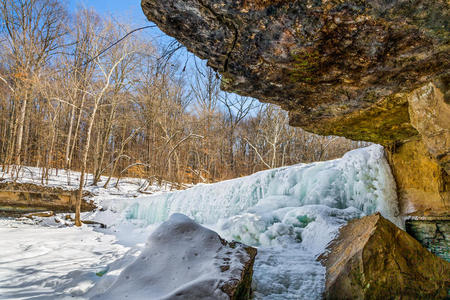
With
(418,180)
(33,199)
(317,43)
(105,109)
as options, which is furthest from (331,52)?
(105,109)

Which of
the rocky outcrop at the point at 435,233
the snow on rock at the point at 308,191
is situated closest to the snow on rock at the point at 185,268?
the rocky outcrop at the point at 435,233

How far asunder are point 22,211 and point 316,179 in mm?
9630

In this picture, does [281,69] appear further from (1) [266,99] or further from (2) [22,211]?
(2) [22,211]

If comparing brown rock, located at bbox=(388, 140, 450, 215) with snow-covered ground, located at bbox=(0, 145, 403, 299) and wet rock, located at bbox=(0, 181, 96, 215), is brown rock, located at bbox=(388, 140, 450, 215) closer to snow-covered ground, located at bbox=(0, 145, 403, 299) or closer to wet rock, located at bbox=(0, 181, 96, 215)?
snow-covered ground, located at bbox=(0, 145, 403, 299)

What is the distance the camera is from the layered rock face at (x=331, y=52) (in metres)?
1.36

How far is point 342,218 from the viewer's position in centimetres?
435

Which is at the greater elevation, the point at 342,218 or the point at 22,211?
the point at 342,218

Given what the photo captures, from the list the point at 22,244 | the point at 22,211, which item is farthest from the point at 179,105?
the point at 22,244

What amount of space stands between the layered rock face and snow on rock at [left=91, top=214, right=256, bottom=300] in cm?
151

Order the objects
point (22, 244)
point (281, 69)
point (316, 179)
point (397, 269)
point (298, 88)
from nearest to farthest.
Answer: point (281, 69) → point (298, 88) → point (397, 269) → point (22, 244) → point (316, 179)

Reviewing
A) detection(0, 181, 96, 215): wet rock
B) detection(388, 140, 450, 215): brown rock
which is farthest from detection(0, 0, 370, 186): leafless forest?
detection(388, 140, 450, 215): brown rock

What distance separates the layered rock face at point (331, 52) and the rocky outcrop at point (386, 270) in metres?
1.01

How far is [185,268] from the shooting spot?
7.16 feet

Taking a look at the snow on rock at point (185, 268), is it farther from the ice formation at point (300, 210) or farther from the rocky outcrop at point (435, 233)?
the rocky outcrop at point (435, 233)
